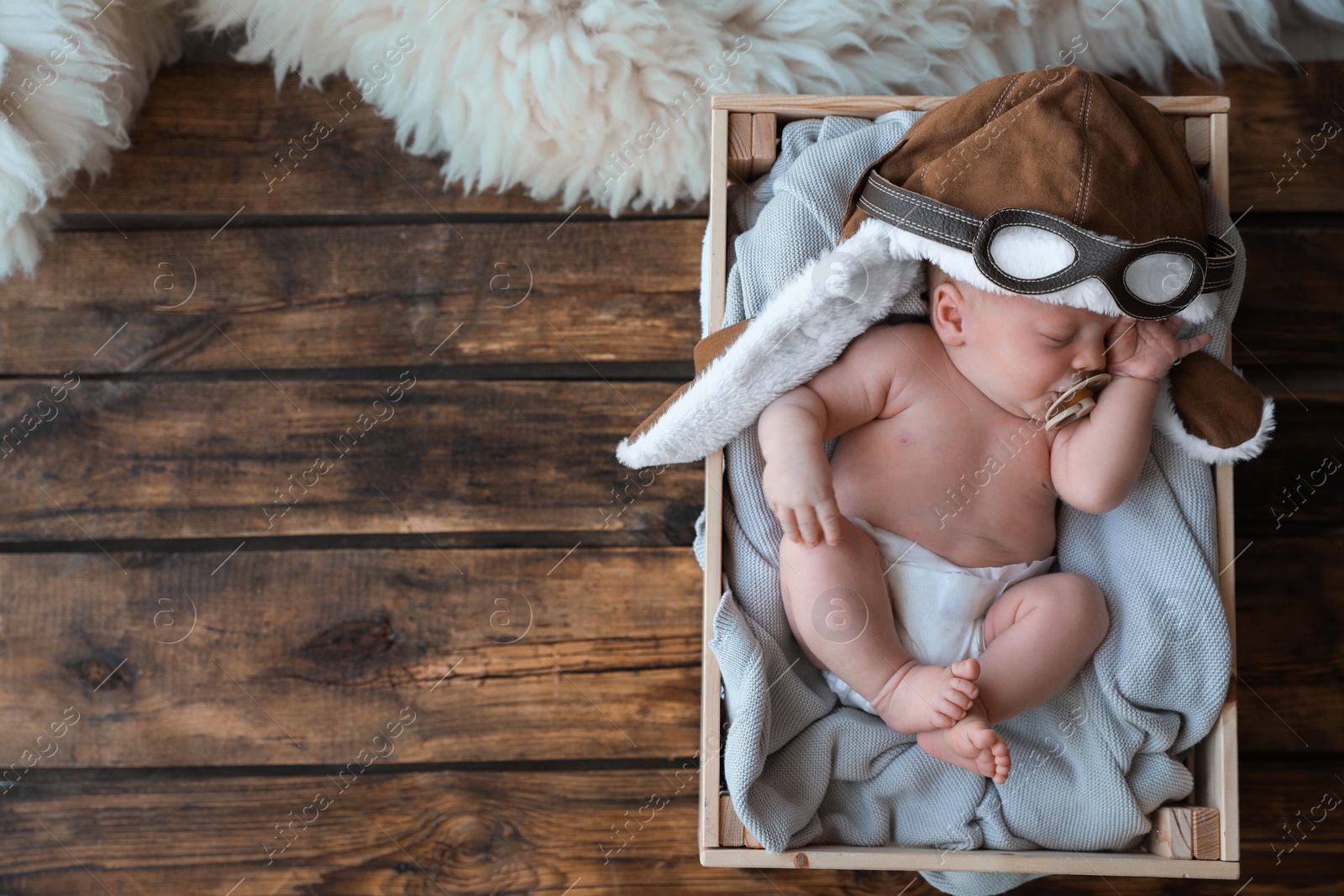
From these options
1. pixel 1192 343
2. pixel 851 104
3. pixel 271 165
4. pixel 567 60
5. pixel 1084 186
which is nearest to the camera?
pixel 1084 186

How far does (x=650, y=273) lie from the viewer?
122cm

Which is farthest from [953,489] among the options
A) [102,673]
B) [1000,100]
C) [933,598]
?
[102,673]

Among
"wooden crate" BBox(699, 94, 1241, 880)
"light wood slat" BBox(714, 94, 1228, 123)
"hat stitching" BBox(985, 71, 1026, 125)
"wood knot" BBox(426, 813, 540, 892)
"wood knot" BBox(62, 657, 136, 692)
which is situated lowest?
"wood knot" BBox(426, 813, 540, 892)

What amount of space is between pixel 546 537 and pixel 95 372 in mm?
636

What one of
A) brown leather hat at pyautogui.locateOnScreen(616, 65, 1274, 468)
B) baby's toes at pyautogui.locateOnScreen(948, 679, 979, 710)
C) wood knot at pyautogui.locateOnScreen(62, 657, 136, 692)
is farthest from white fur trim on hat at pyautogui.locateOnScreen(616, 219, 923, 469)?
wood knot at pyautogui.locateOnScreen(62, 657, 136, 692)

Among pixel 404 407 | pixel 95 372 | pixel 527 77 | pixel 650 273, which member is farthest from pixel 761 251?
pixel 95 372

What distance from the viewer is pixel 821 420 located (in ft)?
3.13

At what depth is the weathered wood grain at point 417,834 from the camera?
3.75 feet

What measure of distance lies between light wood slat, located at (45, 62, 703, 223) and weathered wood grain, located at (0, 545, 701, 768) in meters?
0.46

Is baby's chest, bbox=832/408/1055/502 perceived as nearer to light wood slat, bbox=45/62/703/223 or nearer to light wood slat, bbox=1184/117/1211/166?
light wood slat, bbox=1184/117/1211/166

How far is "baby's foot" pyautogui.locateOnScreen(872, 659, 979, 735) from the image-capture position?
2.88 feet

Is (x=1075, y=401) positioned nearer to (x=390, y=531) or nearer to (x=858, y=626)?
(x=858, y=626)

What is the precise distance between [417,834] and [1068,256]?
1.00 metres

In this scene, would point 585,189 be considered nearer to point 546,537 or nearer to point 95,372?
point 546,537
